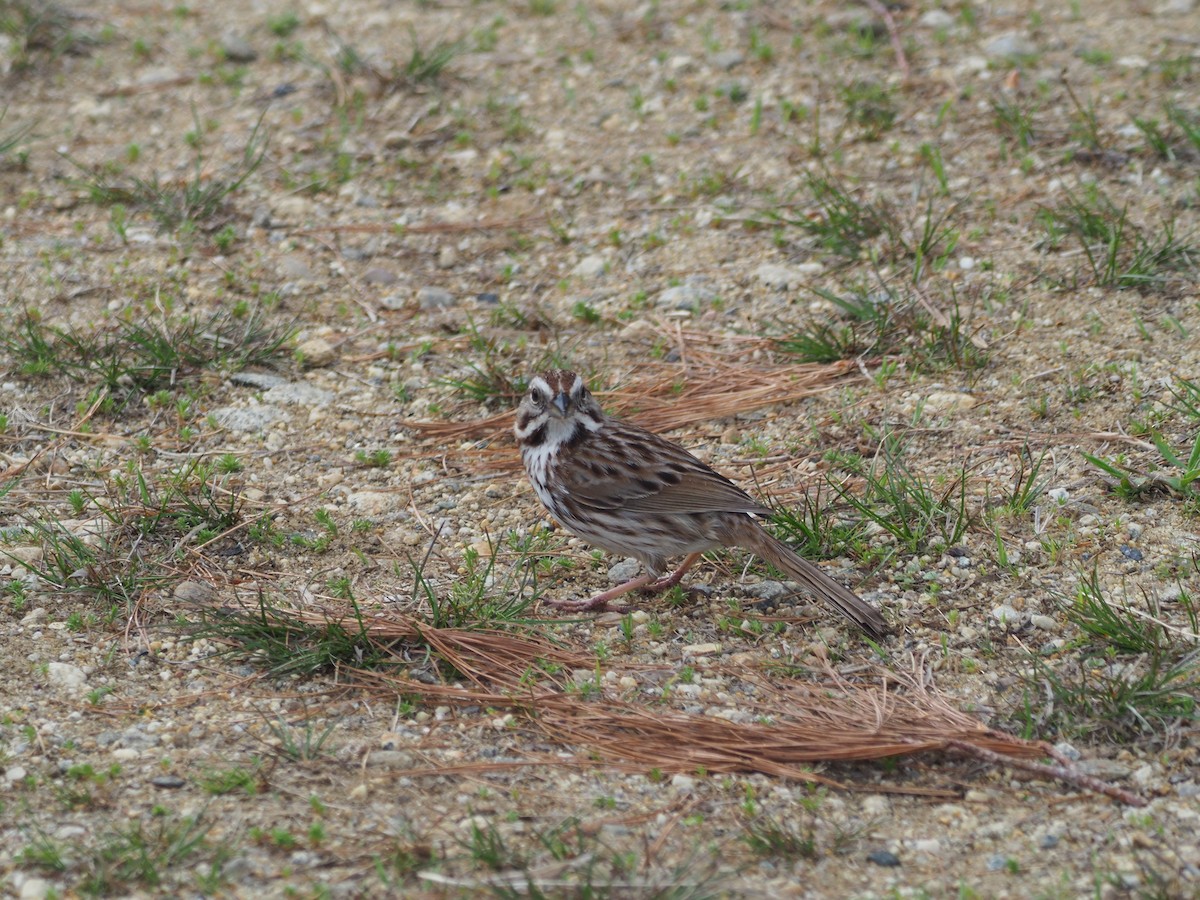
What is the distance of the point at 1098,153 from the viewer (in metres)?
8.21

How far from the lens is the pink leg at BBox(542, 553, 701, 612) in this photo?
5789 millimetres

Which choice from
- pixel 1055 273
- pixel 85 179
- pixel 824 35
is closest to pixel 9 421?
pixel 85 179

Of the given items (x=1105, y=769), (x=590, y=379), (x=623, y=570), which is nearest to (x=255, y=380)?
(x=590, y=379)

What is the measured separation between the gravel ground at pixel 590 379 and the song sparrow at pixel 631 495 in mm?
254

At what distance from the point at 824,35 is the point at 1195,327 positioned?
12.9 feet

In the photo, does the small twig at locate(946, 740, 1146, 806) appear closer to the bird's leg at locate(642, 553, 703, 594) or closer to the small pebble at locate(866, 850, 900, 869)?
the small pebble at locate(866, 850, 900, 869)

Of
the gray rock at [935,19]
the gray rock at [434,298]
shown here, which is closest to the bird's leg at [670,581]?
the gray rock at [434,298]

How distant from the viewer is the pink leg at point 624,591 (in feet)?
19.0

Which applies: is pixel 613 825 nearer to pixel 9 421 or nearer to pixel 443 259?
pixel 9 421

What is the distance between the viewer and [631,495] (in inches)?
230

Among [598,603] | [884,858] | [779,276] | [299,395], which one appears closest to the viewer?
[884,858]

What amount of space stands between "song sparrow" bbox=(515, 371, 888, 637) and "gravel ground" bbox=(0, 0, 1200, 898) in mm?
254

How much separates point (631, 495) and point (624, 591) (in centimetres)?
40

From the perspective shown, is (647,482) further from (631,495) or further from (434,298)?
(434,298)
